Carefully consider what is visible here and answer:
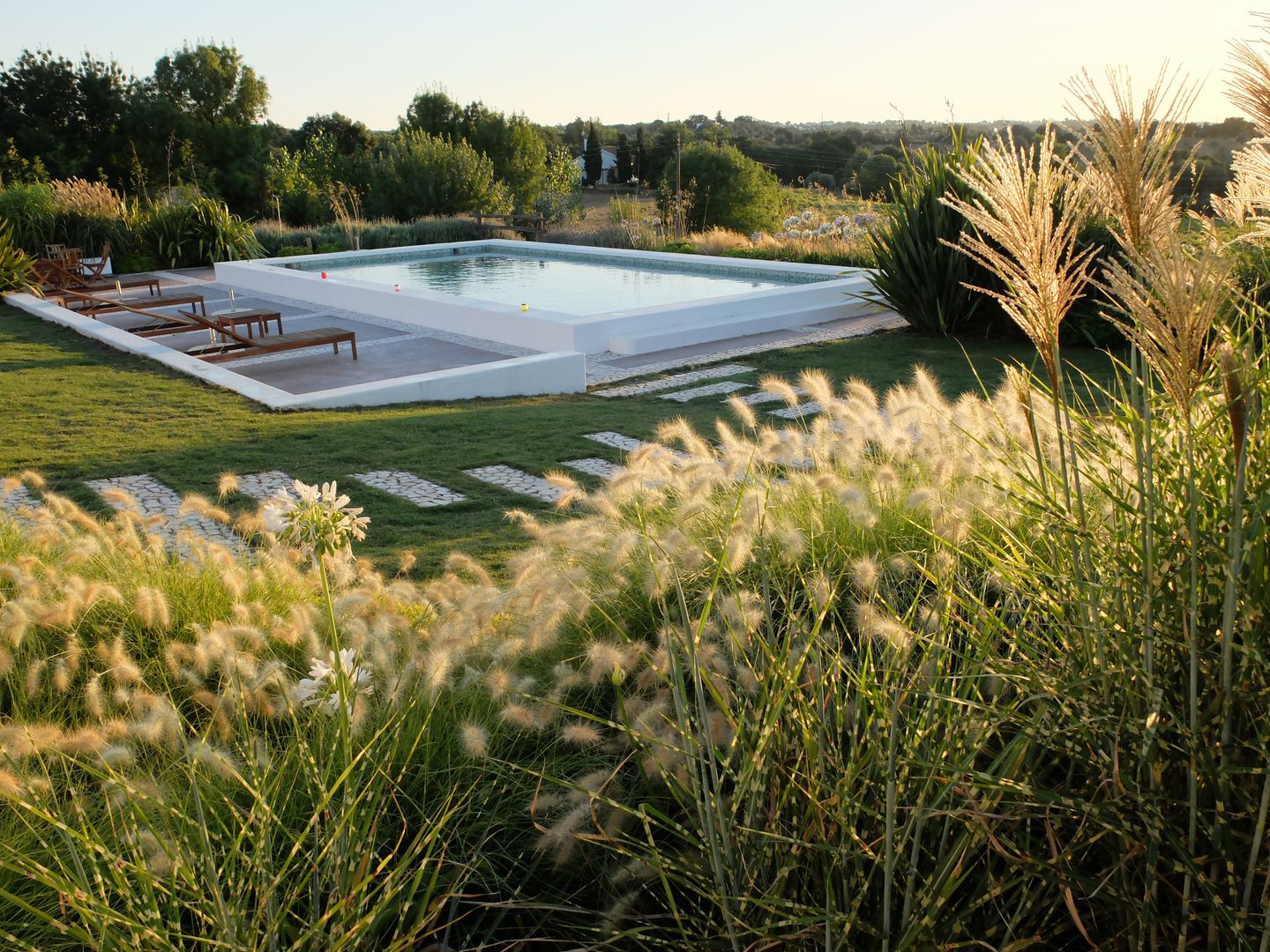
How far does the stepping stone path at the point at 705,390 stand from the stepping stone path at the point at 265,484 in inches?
131

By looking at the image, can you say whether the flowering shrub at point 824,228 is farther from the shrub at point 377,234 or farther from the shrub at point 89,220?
the shrub at point 89,220

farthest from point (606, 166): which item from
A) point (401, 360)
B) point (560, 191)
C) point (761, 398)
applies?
point (761, 398)

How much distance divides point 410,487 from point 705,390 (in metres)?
3.42

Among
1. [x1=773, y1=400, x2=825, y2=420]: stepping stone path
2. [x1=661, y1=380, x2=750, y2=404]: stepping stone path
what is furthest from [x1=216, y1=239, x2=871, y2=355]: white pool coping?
[x1=773, y1=400, x2=825, y2=420]: stepping stone path

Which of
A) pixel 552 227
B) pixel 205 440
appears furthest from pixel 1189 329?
pixel 552 227

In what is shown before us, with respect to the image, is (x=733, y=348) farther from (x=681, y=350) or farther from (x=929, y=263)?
(x=929, y=263)

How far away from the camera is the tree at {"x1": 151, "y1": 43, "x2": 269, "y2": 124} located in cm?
3797

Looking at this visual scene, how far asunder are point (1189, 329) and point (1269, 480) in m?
0.36

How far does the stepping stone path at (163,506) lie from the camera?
5.00m

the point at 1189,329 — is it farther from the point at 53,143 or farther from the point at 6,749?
the point at 53,143

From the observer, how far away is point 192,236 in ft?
64.2

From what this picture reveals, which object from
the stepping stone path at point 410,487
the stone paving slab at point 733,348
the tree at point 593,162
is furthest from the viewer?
the tree at point 593,162

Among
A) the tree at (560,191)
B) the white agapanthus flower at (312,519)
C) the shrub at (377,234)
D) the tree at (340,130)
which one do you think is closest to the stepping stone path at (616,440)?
the white agapanthus flower at (312,519)

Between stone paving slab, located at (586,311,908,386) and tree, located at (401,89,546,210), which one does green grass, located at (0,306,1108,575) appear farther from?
tree, located at (401,89,546,210)
